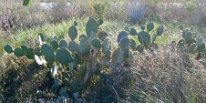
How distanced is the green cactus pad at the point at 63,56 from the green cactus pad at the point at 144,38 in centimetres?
110

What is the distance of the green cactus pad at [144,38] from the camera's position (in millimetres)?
6406

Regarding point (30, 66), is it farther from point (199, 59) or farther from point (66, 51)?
point (199, 59)

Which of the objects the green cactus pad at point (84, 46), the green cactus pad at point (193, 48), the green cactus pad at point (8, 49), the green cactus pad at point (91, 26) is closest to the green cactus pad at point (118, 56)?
the green cactus pad at point (84, 46)

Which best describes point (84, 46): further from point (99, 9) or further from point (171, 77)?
point (99, 9)

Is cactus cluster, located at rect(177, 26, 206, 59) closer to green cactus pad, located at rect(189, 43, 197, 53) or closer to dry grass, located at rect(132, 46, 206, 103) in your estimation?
green cactus pad, located at rect(189, 43, 197, 53)

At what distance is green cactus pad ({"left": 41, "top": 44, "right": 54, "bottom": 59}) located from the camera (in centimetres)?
584

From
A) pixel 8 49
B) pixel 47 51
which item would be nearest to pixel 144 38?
pixel 47 51

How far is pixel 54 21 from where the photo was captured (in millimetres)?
11859

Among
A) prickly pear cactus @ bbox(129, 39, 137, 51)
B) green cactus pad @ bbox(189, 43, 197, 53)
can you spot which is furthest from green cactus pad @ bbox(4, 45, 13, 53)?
green cactus pad @ bbox(189, 43, 197, 53)

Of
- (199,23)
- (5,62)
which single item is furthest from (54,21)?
(5,62)

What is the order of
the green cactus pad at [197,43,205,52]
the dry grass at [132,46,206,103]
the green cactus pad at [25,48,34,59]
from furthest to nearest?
1. the green cactus pad at [197,43,205,52]
2. the green cactus pad at [25,48,34,59]
3. the dry grass at [132,46,206,103]

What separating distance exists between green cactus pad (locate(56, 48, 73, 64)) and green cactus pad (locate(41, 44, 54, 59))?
0.29 feet

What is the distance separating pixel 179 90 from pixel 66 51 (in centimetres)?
148

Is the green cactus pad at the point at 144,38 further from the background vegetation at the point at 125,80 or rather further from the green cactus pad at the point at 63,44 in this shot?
the green cactus pad at the point at 63,44
